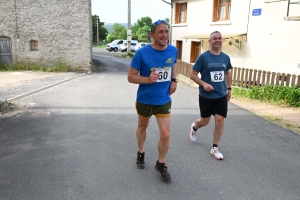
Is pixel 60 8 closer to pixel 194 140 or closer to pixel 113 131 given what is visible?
pixel 113 131

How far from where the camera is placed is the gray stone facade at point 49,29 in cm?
1708

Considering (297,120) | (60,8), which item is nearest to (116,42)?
(60,8)

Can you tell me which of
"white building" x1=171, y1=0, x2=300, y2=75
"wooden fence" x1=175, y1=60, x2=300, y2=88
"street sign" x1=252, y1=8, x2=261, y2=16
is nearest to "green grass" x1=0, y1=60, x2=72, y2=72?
"white building" x1=171, y1=0, x2=300, y2=75

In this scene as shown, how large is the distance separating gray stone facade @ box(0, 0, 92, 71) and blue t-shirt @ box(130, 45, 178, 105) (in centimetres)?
1497

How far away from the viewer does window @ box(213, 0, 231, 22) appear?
16375 mm

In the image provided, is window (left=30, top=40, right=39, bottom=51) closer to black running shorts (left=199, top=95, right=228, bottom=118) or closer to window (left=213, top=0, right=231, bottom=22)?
window (left=213, top=0, right=231, bottom=22)

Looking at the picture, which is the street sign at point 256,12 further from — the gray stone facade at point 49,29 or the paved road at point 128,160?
the gray stone facade at point 49,29

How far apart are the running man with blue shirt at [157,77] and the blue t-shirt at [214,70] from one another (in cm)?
82

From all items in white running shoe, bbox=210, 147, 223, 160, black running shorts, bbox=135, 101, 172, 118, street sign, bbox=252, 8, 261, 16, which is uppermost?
street sign, bbox=252, 8, 261, 16

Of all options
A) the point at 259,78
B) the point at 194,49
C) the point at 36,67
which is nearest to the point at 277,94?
the point at 259,78

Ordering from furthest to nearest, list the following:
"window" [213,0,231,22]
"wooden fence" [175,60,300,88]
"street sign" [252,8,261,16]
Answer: "window" [213,0,231,22]
"street sign" [252,8,261,16]
"wooden fence" [175,60,300,88]

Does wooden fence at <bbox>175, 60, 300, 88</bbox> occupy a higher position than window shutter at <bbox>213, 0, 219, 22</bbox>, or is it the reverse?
window shutter at <bbox>213, 0, 219, 22</bbox>

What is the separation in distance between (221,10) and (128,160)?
49.7 feet

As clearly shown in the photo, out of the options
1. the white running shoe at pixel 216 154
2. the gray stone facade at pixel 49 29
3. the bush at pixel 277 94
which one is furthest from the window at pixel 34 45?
the white running shoe at pixel 216 154
